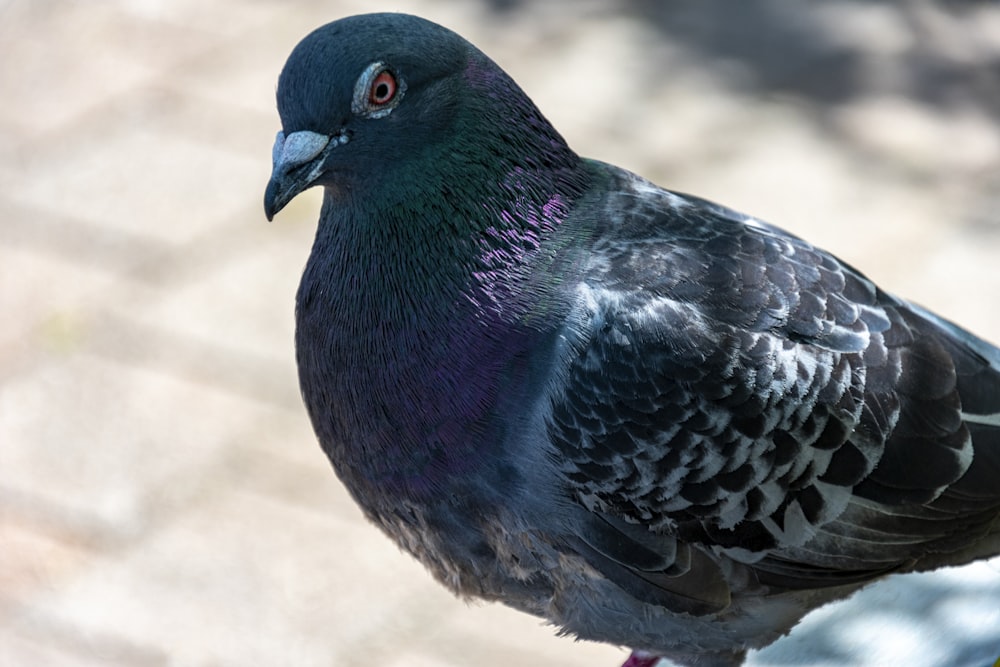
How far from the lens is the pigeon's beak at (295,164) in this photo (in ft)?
8.40

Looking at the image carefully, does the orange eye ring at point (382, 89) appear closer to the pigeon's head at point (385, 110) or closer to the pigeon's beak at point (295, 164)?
the pigeon's head at point (385, 110)

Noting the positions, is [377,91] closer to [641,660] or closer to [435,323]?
[435,323]

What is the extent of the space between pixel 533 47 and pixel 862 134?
6.09ft

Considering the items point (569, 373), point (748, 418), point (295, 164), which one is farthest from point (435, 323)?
point (748, 418)

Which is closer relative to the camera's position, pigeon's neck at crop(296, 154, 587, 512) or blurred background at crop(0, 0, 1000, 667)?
pigeon's neck at crop(296, 154, 587, 512)

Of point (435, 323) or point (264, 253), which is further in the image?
point (264, 253)

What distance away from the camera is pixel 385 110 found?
2.63 metres

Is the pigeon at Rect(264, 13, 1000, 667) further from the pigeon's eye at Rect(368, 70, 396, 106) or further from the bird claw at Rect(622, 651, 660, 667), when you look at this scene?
the bird claw at Rect(622, 651, 660, 667)

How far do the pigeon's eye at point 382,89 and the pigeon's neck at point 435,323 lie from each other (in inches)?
8.3

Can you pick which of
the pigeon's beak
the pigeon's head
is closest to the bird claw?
the pigeon's head

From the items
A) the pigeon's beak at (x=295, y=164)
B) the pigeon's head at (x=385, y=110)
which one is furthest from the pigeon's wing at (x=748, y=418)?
the pigeon's beak at (x=295, y=164)

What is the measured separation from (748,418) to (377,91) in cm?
102

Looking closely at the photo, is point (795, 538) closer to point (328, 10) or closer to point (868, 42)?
point (868, 42)

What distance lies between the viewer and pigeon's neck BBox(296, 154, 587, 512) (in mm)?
2629
